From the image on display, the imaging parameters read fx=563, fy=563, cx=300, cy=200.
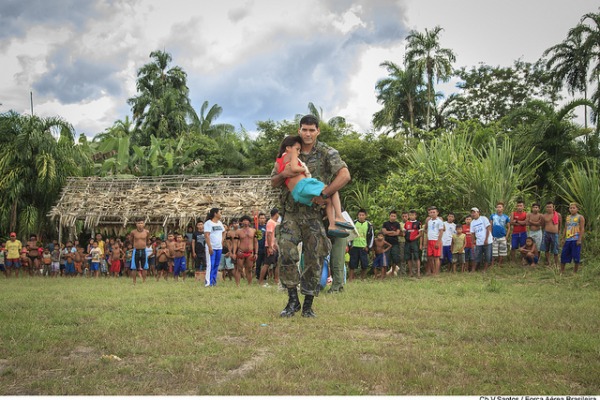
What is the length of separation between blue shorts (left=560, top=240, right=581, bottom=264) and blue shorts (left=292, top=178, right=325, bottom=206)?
29.3 ft

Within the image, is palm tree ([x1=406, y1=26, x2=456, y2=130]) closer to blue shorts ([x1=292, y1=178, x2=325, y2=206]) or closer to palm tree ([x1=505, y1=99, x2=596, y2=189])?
palm tree ([x1=505, y1=99, x2=596, y2=189])

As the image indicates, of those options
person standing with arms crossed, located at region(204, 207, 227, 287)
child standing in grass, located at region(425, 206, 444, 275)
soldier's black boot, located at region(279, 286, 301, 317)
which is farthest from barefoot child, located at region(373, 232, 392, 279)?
soldier's black boot, located at region(279, 286, 301, 317)

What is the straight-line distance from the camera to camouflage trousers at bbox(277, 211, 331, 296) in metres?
6.29

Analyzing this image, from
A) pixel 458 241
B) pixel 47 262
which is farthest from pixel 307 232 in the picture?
pixel 47 262

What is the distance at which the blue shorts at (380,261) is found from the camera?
14547 mm

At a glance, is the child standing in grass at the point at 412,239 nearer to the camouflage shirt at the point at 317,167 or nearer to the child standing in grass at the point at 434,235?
the child standing in grass at the point at 434,235

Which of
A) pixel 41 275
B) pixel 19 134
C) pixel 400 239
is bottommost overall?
pixel 41 275

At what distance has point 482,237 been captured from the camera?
14.6 metres

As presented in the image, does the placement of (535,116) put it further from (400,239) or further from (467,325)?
(467,325)

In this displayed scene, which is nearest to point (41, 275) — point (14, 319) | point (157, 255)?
point (157, 255)

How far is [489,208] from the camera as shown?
51.8 ft

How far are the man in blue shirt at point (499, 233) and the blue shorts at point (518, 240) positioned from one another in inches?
7.8

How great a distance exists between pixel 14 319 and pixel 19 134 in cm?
1814

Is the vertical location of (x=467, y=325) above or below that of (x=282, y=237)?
below
